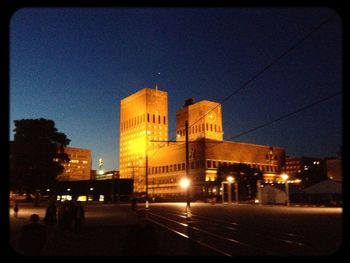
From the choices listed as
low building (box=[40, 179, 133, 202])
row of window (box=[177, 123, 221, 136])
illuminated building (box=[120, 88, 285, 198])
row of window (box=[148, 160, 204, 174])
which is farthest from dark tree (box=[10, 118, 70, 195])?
row of window (box=[177, 123, 221, 136])

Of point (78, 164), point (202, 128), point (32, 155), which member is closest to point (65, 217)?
point (32, 155)

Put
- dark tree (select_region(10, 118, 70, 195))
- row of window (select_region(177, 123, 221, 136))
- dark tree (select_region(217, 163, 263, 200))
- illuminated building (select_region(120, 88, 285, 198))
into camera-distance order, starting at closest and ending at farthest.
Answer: dark tree (select_region(10, 118, 70, 195)), dark tree (select_region(217, 163, 263, 200)), illuminated building (select_region(120, 88, 285, 198)), row of window (select_region(177, 123, 221, 136))

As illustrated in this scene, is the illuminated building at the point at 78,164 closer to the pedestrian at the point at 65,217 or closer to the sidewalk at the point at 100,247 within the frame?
the pedestrian at the point at 65,217

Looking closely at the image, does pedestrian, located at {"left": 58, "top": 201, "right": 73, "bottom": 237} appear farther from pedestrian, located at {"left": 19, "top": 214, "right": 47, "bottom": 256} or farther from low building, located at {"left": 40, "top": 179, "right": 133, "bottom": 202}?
low building, located at {"left": 40, "top": 179, "right": 133, "bottom": 202}

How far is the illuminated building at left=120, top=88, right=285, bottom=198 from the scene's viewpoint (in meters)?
129

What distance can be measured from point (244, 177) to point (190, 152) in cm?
2850

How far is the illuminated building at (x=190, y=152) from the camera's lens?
5079 inches

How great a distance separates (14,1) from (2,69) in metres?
0.90

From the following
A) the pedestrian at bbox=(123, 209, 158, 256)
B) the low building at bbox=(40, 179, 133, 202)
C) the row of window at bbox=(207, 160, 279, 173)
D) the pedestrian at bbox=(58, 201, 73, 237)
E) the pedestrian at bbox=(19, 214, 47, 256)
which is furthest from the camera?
the row of window at bbox=(207, 160, 279, 173)

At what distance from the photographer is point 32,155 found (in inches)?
2697

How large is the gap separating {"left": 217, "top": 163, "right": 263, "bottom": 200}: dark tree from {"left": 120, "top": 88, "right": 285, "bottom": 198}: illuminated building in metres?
7.32

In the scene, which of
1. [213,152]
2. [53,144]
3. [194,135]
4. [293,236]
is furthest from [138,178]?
[293,236]

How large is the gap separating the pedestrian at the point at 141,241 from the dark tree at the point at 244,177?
9708cm

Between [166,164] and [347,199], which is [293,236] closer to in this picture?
[347,199]
